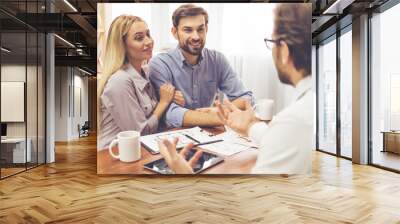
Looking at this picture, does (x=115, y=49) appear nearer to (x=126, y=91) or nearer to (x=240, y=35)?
(x=126, y=91)

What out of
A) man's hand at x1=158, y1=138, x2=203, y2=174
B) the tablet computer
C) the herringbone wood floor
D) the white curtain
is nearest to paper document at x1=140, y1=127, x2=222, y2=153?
man's hand at x1=158, y1=138, x2=203, y2=174

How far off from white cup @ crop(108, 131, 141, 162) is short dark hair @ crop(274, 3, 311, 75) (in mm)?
2724

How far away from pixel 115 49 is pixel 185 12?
1.23m

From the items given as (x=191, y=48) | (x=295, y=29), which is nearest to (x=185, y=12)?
(x=191, y=48)

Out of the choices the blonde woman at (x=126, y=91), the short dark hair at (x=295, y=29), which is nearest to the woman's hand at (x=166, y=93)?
the blonde woman at (x=126, y=91)

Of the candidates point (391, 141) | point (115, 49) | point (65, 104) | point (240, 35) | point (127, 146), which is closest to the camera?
point (127, 146)

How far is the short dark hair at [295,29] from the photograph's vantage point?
229 inches

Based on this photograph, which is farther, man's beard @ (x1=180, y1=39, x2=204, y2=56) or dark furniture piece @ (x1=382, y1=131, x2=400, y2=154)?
dark furniture piece @ (x1=382, y1=131, x2=400, y2=154)

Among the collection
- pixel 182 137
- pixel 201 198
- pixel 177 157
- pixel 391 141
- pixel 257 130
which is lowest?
pixel 201 198

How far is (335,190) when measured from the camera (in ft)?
16.0

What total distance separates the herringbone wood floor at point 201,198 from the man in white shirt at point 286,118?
26 cm

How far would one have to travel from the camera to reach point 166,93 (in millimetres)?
5785

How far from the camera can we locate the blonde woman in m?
5.73

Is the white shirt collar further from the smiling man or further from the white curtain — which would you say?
the smiling man
